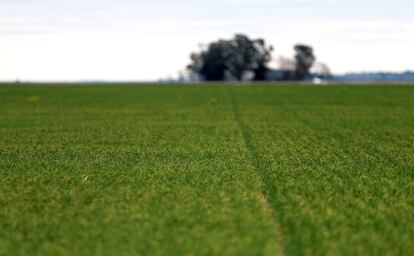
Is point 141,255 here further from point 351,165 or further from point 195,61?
point 195,61

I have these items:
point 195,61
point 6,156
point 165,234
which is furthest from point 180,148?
point 195,61

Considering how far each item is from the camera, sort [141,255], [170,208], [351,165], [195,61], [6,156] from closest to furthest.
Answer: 1. [141,255]
2. [170,208]
3. [351,165]
4. [6,156]
5. [195,61]

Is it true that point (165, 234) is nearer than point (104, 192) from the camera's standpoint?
Yes

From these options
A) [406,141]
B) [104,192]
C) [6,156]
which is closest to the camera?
[104,192]

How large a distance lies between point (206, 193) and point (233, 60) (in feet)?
382

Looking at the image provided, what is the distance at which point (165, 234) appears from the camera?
257 inches

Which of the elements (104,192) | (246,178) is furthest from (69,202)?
(246,178)

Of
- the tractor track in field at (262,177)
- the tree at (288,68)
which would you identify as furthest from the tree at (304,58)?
the tractor track in field at (262,177)

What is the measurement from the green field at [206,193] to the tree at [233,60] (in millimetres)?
104813

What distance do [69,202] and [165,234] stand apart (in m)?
2.23

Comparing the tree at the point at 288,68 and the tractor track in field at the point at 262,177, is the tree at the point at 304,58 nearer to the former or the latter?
the tree at the point at 288,68

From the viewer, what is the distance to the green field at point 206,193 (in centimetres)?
631

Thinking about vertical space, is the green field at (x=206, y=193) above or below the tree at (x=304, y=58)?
below

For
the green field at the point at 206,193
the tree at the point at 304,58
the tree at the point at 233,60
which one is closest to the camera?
the green field at the point at 206,193
